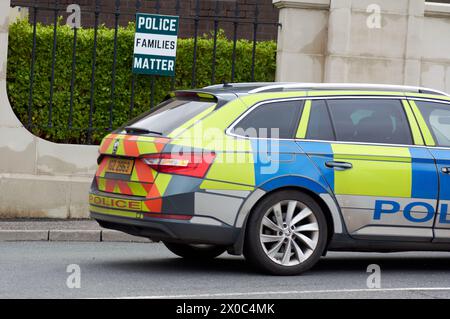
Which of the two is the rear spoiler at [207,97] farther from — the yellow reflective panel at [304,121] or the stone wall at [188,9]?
the stone wall at [188,9]

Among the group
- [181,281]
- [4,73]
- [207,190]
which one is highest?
[4,73]

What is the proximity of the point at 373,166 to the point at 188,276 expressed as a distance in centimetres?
182

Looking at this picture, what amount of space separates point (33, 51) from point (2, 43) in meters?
0.39

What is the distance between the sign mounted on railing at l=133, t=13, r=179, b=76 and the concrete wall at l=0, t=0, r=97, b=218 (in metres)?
1.24

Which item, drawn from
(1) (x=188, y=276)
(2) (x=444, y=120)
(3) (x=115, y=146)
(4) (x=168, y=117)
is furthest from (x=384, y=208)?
(3) (x=115, y=146)

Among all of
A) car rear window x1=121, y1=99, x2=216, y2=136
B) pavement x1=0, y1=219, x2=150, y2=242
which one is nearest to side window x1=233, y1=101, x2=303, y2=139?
car rear window x1=121, y1=99, x2=216, y2=136

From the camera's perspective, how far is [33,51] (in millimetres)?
15242

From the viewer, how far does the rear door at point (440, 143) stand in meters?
10.6

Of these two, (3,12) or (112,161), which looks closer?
(112,161)

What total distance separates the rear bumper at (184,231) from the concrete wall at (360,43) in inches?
242

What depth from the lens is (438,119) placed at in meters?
11.0
